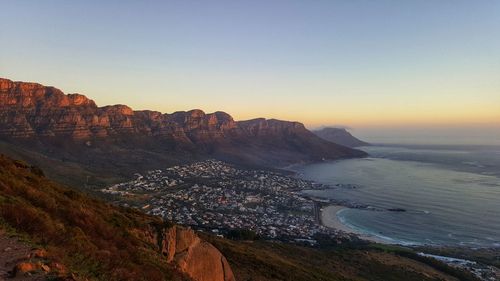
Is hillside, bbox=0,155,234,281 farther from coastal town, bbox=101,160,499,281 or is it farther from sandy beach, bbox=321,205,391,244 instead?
sandy beach, bbox=321,205,391,244

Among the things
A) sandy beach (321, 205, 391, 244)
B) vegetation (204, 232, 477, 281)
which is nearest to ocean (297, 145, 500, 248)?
sandy beach (321, 205, 391, 244)

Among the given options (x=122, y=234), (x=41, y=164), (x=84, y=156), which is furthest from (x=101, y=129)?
(x=122, y=234)

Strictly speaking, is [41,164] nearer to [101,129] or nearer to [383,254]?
[101,129]

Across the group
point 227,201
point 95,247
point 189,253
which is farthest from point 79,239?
point 227,201

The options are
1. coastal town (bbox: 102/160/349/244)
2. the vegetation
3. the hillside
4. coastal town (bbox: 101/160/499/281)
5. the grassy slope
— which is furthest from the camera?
coastal town (bbox: 102/160/349/244)

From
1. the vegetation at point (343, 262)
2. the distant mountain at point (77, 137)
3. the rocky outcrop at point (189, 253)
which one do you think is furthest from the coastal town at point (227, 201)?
the rocky outcrop at point (189, 253)

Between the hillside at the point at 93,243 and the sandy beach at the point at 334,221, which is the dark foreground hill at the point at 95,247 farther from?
the sandy beach at the point at 334,221
